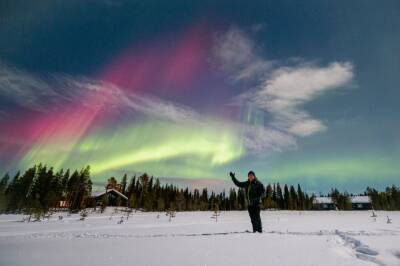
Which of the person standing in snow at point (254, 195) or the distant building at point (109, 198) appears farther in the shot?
the distant building at point (109, 198)

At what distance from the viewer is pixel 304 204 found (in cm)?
10206

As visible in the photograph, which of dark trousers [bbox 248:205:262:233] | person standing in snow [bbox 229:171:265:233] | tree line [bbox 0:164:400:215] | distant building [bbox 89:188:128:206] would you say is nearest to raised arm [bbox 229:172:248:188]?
person standing in snow [bbox 229:171:265:233]

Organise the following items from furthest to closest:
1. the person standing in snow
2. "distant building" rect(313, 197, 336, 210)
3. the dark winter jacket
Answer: "distant building" rect(313, 197, 336, 210) → the dark winter jacket → the person standing in snow

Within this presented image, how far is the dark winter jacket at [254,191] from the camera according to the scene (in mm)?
8391

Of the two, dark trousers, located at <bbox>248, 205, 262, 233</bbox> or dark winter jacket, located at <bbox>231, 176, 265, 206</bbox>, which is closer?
dark trousers, located at <bbox>248, 205, 262, 233</bbox>

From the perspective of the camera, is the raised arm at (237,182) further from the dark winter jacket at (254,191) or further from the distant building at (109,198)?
the distant building at (109,198)

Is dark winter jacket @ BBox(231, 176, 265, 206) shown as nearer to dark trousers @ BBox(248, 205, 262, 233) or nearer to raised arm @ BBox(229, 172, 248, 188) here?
raised arm @ BBox(229, 172, 248, 188)

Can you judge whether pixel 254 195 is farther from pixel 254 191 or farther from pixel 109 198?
pixel 109 198

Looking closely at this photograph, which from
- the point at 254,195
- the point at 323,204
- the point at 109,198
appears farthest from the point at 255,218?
the point at 323,204

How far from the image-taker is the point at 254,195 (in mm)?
8422

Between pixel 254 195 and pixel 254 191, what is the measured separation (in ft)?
0.44

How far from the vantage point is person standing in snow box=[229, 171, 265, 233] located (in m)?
7.99

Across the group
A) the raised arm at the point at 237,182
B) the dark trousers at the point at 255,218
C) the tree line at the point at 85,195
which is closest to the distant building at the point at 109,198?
the tree line at the point at 85,195

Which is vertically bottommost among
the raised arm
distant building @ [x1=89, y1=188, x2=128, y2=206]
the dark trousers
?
the dark trousers
